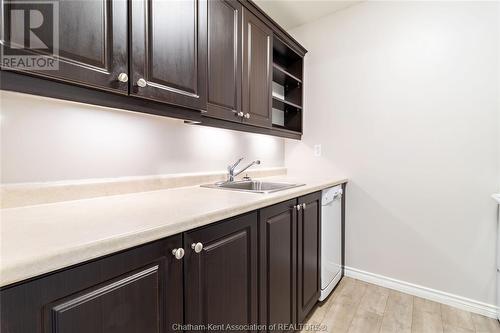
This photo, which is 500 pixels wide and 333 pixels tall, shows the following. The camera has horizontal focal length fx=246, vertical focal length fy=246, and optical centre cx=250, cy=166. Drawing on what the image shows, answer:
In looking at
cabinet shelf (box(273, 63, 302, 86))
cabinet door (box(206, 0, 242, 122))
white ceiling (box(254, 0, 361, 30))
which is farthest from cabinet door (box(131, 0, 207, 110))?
white ceiling (box(254, 0, 361, 30))

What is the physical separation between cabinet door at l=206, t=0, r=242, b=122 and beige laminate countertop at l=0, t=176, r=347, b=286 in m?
0.64

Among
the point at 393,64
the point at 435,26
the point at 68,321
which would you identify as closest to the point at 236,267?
the point at 68,321

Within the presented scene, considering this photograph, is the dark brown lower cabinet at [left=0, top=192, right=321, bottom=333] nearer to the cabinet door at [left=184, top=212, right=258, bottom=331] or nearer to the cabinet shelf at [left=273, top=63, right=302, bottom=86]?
the cabinet door at [left=184, top=212, right=258, bottom=331]

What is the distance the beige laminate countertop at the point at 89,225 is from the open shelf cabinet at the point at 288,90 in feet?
5.16

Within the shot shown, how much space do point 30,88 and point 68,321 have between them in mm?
657

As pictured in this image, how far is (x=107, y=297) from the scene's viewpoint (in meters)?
0.60

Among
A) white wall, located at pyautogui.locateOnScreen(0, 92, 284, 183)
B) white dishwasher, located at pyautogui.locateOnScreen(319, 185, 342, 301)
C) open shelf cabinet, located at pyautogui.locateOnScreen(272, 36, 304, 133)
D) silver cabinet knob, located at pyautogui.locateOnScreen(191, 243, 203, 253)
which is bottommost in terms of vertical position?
white dishwasher, located at pyautogui.locateOnScreen(319, 185, 342, 301)

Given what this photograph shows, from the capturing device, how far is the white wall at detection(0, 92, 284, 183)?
925 millimetres

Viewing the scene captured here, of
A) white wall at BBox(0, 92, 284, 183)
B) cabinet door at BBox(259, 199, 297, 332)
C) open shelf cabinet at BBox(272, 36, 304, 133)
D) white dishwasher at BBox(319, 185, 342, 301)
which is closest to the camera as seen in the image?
white wall at BBox(0, 92, 284, 183)

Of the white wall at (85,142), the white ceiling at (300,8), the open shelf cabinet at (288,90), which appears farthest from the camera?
the open shelf cabinet at (288,90)

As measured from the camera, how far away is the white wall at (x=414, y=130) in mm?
1789

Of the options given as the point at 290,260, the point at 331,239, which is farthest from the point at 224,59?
the point at 331,239

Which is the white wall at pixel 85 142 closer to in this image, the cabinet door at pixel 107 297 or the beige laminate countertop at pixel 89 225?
the beige laminate countertop at pixel 89 225

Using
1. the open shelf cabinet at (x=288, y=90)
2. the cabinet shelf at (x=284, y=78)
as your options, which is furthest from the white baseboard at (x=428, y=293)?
the cabinet shelf at (x=284, y=78)
